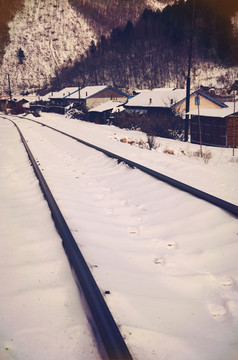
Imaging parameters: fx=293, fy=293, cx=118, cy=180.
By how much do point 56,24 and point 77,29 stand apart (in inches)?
Result: 360

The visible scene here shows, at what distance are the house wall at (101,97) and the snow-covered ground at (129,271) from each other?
1937 inches

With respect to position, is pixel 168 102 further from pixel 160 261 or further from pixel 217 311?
pixel 217 311

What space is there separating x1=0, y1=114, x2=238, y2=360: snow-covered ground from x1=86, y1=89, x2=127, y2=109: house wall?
49212 mm

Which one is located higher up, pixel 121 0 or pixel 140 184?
pixel 121 0

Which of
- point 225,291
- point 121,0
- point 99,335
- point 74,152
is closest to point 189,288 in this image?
point 225,291

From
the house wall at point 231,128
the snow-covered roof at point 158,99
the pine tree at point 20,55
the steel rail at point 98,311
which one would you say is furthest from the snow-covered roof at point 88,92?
the pine tree at point 20,55

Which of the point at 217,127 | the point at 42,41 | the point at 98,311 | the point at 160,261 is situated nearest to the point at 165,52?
the point at 42,41

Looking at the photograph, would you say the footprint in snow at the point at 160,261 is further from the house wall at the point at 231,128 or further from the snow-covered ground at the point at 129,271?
the house wall at the point at 231,128

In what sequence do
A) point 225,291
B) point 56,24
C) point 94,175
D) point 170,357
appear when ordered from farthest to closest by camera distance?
point 56,24, point 94,175, point 225,291, point 170,357

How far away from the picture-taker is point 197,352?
6.88ft

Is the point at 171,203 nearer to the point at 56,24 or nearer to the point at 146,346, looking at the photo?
the point at 146,346

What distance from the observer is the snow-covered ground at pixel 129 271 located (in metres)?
2.14

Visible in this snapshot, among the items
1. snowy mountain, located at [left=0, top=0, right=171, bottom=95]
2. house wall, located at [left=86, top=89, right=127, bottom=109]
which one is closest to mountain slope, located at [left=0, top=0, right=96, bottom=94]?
snowy mountain, located at [left=0, top=0, right=171, bottom=95]

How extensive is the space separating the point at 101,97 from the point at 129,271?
54.2m
